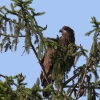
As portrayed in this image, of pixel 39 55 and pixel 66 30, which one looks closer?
pixel 39 55

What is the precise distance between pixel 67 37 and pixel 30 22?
13.3 feet

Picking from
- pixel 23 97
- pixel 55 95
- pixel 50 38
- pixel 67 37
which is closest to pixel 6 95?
pixel 23 97

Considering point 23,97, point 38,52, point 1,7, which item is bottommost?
point 23,97

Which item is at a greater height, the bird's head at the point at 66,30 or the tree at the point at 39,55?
the bird's head at the point at 66,30

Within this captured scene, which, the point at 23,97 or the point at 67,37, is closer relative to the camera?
the point at 23,97

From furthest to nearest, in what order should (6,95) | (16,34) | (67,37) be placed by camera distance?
(67,37)
(16,34)
(6,95)

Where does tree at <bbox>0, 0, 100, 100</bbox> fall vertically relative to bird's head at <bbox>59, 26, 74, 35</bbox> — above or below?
below

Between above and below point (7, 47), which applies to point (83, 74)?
below

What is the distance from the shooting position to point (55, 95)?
998cm

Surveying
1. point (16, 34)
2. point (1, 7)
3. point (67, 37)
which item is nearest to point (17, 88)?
point (16, 34)

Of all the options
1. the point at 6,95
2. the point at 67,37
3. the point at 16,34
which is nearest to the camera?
the point at 6,95

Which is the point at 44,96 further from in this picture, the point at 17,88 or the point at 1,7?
the point at 1,7

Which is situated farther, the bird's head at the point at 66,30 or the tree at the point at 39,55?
the bird's head at the point at 66,30

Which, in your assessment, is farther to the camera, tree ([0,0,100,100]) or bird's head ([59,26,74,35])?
bird's head ([59,26,74,35])
